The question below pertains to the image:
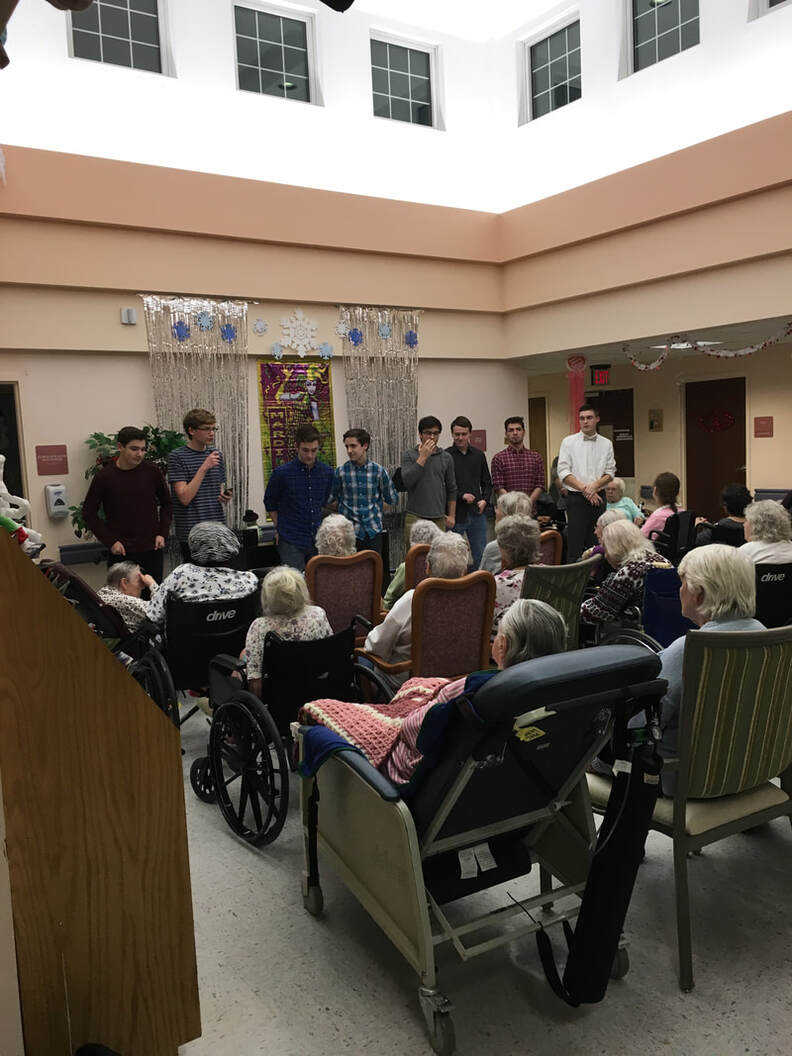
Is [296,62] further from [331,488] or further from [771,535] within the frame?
[771,535]

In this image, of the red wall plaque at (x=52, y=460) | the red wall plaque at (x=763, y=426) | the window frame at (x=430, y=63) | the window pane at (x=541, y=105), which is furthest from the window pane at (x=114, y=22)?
the red wall plaque at (x=763, y=426)

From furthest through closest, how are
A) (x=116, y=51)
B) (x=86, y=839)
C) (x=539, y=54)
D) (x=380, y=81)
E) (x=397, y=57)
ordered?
(x=539, y=54), (x=397, y=57), (x=380, y=81), (x=116, y=51), (x=86, y=839)

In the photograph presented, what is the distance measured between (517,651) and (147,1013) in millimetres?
1170

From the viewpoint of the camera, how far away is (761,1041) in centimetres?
196

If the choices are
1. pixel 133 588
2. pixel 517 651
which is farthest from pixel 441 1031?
pixel 133 588

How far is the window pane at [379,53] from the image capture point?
25.8 feet

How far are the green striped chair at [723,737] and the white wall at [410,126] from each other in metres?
5.91

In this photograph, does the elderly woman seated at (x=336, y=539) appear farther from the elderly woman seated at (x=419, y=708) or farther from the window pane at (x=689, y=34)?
the window pane at (x=689, y=34)

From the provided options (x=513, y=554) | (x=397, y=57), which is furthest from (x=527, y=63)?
(x=513, y=554)

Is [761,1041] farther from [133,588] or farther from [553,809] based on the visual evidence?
[133,588]

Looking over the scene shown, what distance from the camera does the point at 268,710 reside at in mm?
2949

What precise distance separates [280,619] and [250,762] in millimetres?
549

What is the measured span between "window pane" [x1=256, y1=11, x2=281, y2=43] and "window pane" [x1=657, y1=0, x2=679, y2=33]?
11.3ft

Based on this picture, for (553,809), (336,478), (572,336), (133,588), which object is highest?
(572,336)
